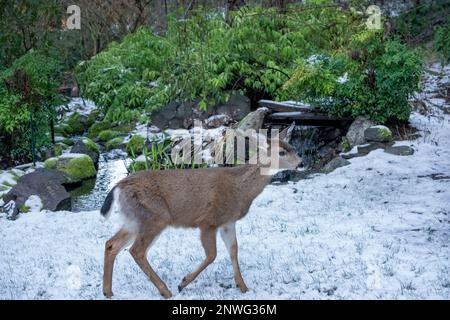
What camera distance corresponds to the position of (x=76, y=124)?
1867 cm

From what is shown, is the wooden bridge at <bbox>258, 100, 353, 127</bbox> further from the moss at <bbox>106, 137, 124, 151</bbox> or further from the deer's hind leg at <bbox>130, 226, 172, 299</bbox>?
the deer's hind leg at <bbox>130, 226, 172, 299</bbox>

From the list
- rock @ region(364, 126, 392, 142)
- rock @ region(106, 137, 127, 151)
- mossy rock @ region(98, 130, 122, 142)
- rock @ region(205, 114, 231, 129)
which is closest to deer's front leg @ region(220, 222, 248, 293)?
rock @ region(364, 126, 392, 142)

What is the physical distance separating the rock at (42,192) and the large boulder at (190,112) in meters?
5.18

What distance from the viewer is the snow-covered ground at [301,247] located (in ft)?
19.5

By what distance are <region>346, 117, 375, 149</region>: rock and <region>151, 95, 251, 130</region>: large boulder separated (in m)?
3.45

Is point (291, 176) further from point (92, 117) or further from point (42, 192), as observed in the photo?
point (92, 117)

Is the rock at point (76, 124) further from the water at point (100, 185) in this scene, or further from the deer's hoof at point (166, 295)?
the deer's hoof at point (166, 295)

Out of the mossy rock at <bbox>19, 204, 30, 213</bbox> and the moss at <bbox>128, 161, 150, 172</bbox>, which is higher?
the moss at <bbox>128, 161, 150, 172</bbox>

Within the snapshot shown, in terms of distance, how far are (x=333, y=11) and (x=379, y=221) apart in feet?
31.0

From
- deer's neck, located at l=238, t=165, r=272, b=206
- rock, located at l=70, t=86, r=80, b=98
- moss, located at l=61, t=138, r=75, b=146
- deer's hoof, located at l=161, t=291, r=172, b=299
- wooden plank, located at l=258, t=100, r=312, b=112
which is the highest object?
deer's neck, located at l=238, t=165, r=272, b=206

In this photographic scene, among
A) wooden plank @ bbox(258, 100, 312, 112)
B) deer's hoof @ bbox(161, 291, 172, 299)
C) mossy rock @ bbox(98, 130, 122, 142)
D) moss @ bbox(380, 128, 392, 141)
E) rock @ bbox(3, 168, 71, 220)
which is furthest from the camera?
mossy rock @ bbox(98, 130, 122, 142)

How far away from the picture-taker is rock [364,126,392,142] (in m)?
11.9

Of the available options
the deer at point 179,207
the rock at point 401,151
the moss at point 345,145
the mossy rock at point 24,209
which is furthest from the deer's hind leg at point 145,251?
the moss at point 345,145

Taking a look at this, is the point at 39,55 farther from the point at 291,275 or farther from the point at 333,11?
the point at 291,275
